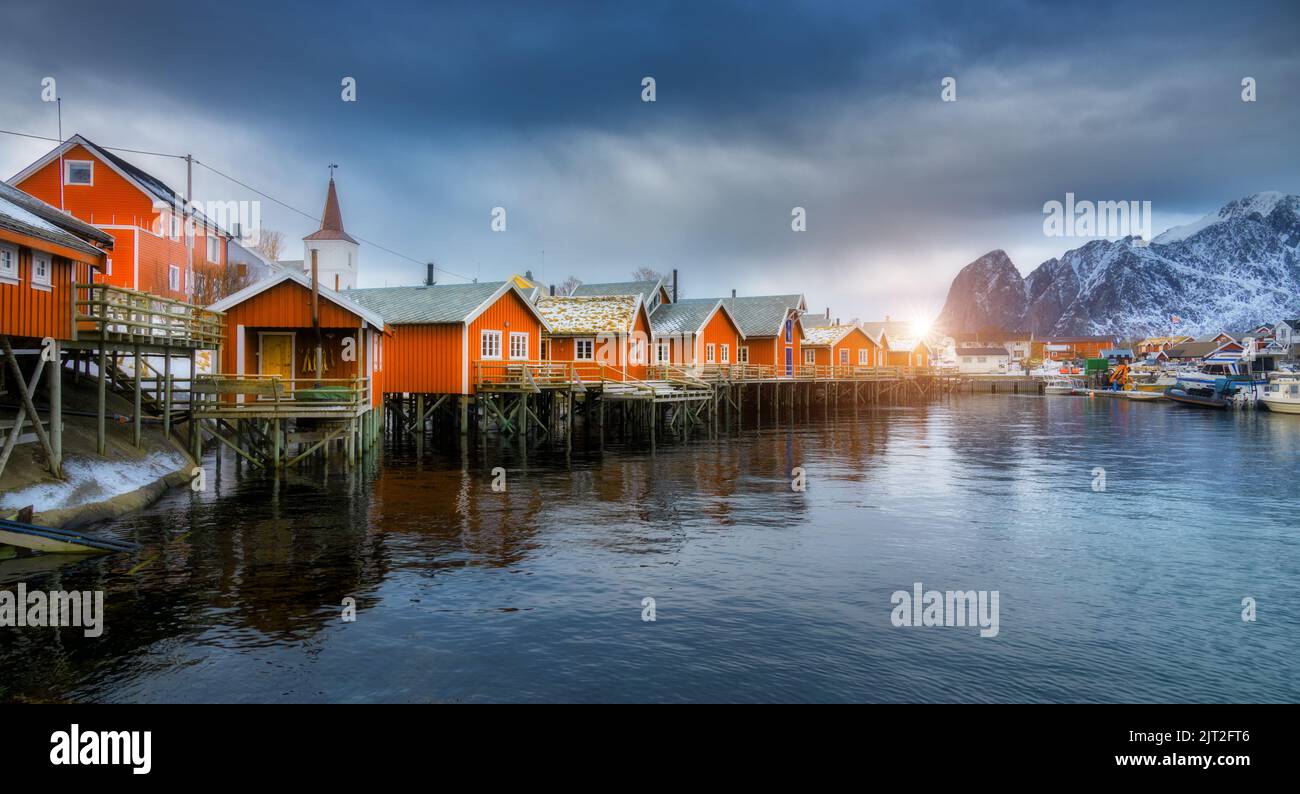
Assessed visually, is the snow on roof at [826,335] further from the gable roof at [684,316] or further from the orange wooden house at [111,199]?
the orange wooden house at [111,199]

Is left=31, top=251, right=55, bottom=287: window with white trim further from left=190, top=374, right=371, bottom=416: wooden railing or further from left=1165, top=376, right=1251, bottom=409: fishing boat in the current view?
left=1165, top=376, right=1251, bottom=409: fishing boat

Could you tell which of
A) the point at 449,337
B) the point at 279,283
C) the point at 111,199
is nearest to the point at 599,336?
the point at 449,337

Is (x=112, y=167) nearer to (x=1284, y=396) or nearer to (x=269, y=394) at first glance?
(x=269, y=394)

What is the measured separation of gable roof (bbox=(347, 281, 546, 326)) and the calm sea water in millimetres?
10759

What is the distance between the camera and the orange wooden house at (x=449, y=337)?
37.7m

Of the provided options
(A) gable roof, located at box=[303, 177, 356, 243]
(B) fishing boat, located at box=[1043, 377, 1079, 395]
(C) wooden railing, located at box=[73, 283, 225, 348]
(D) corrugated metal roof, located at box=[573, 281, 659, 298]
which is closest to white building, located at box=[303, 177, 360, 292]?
(A) gable roof, located at box=[303, 177, 356, 243]

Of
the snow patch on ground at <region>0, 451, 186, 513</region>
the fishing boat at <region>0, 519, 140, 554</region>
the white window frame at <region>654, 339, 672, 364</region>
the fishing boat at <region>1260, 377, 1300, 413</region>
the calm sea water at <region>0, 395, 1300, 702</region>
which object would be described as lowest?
the calm sea water at <region>0, 395, 1300, 702</region>

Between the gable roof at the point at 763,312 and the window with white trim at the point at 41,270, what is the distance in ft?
165

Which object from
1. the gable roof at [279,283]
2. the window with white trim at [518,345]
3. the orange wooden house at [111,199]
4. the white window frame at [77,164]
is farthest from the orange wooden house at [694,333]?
the white window frame at [77,164]

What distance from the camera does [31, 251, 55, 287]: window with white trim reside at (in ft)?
61.4

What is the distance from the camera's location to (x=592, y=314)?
160 ft
